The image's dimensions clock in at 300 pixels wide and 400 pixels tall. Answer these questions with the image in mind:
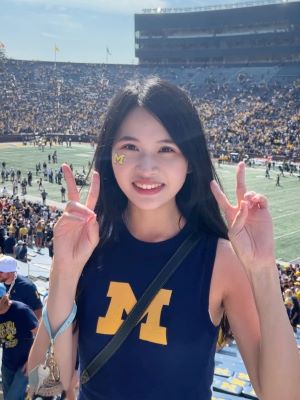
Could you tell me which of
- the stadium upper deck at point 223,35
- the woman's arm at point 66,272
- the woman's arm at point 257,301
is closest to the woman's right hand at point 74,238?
the woman's arm at point 66,272

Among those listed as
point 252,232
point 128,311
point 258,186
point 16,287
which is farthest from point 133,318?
point 258,186

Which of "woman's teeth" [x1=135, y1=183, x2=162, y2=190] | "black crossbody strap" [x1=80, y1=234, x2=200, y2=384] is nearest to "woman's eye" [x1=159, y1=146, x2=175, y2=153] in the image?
"woman's teeth" [x1=135, y1=183, x2=162, y2=190]

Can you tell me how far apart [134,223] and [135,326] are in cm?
45

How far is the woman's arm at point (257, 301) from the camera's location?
1642 mm

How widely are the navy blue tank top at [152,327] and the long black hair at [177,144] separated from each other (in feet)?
0.53

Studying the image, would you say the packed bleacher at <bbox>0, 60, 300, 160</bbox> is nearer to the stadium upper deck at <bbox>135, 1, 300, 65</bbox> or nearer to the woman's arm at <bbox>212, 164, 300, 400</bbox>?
the stadium upper deck at <bbox>135, 1, 300, 65</bbox>

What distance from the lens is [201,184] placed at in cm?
204

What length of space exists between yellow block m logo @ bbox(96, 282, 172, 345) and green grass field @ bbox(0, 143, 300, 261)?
460 inches

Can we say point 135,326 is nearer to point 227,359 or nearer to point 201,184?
point 201,184

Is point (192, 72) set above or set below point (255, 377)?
above

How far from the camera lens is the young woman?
1.73 meters

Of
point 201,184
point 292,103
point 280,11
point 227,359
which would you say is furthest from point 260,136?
point 201,184

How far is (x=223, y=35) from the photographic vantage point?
228 ft

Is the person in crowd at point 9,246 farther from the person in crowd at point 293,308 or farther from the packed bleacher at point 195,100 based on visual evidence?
the packed bleacher at point 195,100
